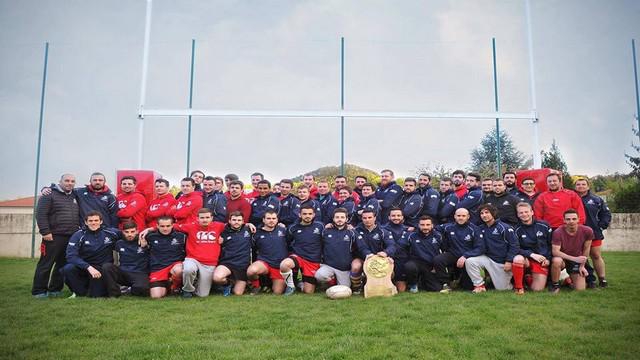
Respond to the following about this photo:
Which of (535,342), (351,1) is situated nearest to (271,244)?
(535,342)

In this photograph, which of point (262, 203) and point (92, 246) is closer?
point (92, 246)

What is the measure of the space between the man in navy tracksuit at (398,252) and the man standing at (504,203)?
1389 mm

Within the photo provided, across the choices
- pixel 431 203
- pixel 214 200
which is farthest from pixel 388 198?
pixel 214 200

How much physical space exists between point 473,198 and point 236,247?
375 cm

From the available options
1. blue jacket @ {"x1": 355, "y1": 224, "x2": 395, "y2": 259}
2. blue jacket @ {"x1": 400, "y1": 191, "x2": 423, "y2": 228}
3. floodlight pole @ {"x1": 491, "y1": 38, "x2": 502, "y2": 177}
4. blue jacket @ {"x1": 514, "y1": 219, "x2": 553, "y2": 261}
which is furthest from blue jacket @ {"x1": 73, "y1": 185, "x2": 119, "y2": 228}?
floodlight pole @ {"x1": 491, "y1": 38, "x2": 502, "y2": 177}

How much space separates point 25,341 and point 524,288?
19.9ft

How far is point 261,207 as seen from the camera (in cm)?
732

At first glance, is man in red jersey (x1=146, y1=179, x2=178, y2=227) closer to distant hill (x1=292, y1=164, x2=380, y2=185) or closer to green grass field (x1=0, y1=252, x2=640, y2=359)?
green grass field (x1=0, y1=252, x2=640, y2=359)

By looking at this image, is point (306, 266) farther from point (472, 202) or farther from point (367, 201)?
point (472, 202)

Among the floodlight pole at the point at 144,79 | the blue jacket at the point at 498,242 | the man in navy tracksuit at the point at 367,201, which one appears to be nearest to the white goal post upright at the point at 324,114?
the floodlight pole at the point at 144,79

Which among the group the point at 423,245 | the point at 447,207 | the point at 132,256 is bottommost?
Answer: the point at 132,256

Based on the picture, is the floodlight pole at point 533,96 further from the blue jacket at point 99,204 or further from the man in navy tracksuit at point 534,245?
the blue jacket at point 99,204

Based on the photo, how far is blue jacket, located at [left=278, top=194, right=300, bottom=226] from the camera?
7418mm

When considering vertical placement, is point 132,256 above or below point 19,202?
below
